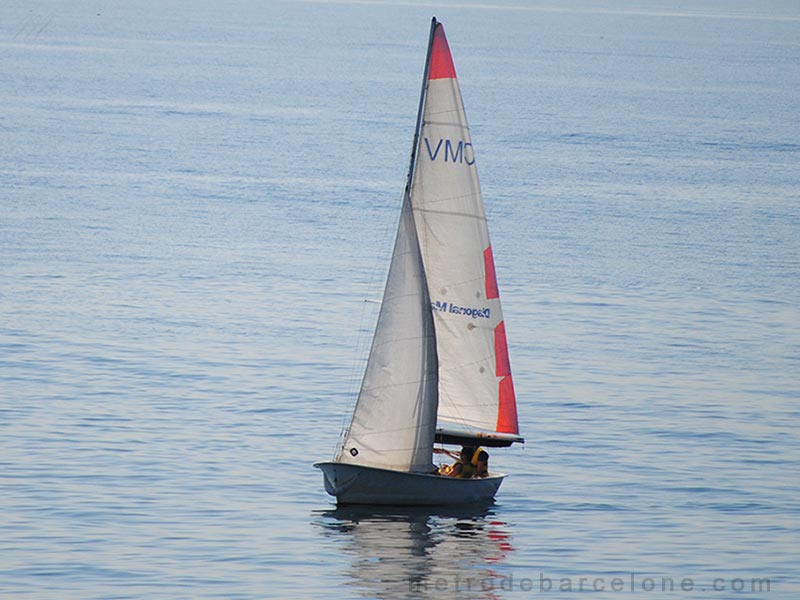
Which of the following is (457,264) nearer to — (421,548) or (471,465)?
(471,465)

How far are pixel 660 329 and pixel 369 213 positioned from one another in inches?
1429

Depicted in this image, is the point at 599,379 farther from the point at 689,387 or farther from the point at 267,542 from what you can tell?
the point at 267,542

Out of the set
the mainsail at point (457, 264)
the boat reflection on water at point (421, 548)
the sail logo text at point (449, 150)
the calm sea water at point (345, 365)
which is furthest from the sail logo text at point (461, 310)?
the calm sea water at point (345, 365)

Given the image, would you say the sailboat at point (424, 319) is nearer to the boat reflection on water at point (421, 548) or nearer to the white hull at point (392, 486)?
the white hull at point (392, 486)

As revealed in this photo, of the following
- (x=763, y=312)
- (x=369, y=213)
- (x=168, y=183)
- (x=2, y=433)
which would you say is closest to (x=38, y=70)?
(x=168, y=183)

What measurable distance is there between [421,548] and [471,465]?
13.5ft

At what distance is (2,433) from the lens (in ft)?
174

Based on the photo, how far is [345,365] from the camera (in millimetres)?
65812

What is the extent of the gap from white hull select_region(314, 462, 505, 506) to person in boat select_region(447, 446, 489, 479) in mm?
324

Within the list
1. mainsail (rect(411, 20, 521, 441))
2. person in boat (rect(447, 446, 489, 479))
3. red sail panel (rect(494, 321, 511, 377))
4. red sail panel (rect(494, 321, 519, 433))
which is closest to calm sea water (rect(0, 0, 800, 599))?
person in boat (rect(447, 446, 489, 479))

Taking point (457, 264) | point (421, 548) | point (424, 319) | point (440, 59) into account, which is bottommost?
point (421, 548)

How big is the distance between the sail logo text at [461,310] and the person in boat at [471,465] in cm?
348

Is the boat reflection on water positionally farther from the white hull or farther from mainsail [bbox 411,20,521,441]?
mainsail [bbox 411,20,521,441]

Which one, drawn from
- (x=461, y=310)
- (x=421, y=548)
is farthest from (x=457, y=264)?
(x=421, y=548)
